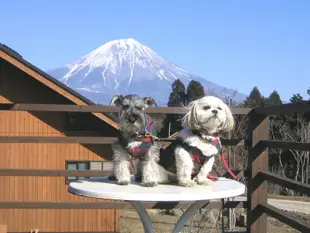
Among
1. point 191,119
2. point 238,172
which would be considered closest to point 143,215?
→ point 191,119

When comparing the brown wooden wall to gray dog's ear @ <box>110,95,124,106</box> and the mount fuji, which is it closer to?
gray dog's ear @ <box>110,95,124,106</box>

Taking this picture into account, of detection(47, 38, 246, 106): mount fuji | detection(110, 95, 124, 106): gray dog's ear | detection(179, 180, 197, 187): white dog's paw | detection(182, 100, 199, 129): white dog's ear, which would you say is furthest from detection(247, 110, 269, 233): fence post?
detection(47, 38, 246, 106): mount fuji

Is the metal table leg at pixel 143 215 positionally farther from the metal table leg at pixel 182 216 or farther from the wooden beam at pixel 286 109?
the wooden beam at pixel 286 109

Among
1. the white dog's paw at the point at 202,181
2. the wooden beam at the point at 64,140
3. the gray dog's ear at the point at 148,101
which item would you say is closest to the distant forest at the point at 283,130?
the wooden beam at the point at 64,140

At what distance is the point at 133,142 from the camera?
3.09m

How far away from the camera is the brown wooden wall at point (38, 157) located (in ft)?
37.4

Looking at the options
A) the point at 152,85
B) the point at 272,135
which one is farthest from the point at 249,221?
the point at 152,85

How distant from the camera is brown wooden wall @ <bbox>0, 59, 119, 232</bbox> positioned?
1139cm

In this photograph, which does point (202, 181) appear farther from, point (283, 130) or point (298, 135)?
point (298, 135)

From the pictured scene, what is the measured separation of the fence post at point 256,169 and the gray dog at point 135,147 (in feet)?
4.81

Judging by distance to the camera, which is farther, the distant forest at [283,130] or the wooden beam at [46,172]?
the distant forest at [283,130]

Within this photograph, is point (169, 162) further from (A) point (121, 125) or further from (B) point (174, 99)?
(B) point (174, 99)

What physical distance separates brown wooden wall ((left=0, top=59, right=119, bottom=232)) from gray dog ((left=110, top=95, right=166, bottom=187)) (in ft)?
26.5

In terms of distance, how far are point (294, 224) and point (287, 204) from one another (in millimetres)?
14917
